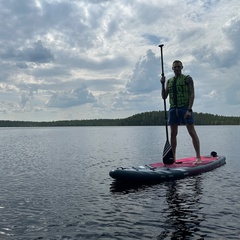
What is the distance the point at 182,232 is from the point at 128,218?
1824mm

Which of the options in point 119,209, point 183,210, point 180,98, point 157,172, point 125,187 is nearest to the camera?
point 183,210

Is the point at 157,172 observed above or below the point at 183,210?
above

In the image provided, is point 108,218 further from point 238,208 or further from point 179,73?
point 179,73

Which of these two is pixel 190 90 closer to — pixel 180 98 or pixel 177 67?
pixel 180 98

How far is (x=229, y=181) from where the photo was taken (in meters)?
15.4

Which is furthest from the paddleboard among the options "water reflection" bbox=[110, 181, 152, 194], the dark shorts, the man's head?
the man's head

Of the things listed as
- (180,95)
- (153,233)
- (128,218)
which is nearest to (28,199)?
(128,218)

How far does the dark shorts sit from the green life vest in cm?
25

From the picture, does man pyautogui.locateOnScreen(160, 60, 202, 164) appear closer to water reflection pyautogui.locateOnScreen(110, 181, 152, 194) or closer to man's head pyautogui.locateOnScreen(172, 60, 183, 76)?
man's head pyautogui.locateOnScreen(172, 60, 183, 76)

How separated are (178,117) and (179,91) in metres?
1.39

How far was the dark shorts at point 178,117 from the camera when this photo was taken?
16203 mm

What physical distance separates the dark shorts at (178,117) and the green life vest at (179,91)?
25 cm

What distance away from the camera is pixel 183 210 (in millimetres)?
10359

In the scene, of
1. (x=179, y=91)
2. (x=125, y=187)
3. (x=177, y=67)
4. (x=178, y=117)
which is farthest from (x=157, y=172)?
(x=177, y=67)
